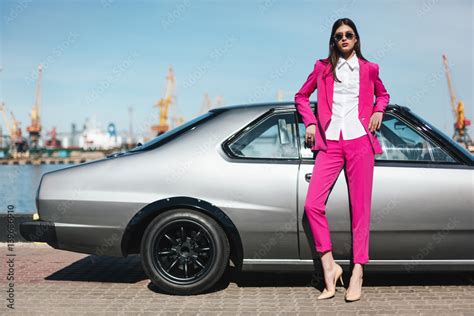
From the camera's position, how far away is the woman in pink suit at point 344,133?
12.9 feet

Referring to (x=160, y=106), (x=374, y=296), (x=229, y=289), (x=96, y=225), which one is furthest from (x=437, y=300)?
(x=160, y=106)

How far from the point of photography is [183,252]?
13.7ft

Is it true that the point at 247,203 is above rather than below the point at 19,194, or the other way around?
above

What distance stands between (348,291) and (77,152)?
4409 inches

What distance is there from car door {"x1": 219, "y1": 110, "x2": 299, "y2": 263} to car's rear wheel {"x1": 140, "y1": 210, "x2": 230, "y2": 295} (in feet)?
0.66

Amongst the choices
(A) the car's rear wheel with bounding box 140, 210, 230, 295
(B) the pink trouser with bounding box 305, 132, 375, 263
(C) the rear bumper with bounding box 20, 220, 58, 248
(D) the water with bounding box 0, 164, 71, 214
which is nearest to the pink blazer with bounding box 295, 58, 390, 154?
(B) the pink trouser with bounding box 305, 132, 375, 263

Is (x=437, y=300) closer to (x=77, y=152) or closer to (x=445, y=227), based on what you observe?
(x=445, y=227)

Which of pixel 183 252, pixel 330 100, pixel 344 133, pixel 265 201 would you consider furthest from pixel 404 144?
pixel 183 252

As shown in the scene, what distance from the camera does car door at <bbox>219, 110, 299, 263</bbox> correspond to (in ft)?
13.2

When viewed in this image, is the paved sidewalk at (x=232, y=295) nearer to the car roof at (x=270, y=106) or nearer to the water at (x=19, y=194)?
the car roof at (x=270, y=106)

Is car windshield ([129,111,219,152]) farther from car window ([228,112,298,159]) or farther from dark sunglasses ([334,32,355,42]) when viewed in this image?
dark sunglasses ([334,32,355,42])

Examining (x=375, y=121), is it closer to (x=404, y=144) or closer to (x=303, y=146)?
(x=404, y=144)

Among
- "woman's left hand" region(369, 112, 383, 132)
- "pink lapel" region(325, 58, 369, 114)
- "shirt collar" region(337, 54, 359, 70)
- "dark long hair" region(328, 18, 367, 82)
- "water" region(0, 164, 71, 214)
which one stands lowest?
"water" region(0, 164, 71, 214)

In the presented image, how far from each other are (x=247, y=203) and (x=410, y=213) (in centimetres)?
114
